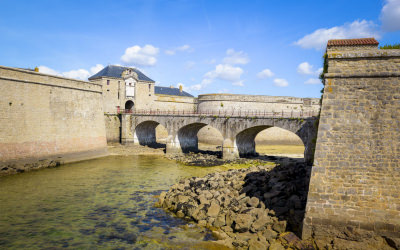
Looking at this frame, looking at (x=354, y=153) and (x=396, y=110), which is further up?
(x=396, y=110)

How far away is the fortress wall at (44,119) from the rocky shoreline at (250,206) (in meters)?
15.1

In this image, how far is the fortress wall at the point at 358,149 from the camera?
9359 mm

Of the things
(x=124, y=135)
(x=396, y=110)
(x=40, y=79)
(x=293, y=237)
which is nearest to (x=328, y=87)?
(x=396, y=110)

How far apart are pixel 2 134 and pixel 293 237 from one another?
23.2m

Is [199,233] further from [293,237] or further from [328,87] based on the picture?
[328,87]

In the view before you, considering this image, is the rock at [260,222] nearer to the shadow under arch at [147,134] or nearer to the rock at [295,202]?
the rock at [295,202]

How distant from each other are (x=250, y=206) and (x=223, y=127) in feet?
61.7

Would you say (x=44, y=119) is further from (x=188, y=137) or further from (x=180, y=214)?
(x=180, y=214)

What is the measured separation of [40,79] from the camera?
26.3 metres

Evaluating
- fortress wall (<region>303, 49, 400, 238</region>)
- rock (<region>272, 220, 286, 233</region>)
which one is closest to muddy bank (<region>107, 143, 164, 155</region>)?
rock (<region>272, 220, 286, 233</region>)

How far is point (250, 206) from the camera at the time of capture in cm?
1280

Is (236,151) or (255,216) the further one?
(236,151)

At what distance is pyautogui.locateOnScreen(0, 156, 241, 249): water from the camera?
36.9 ft

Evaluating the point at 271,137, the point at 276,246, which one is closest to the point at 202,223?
the point at 276,246
